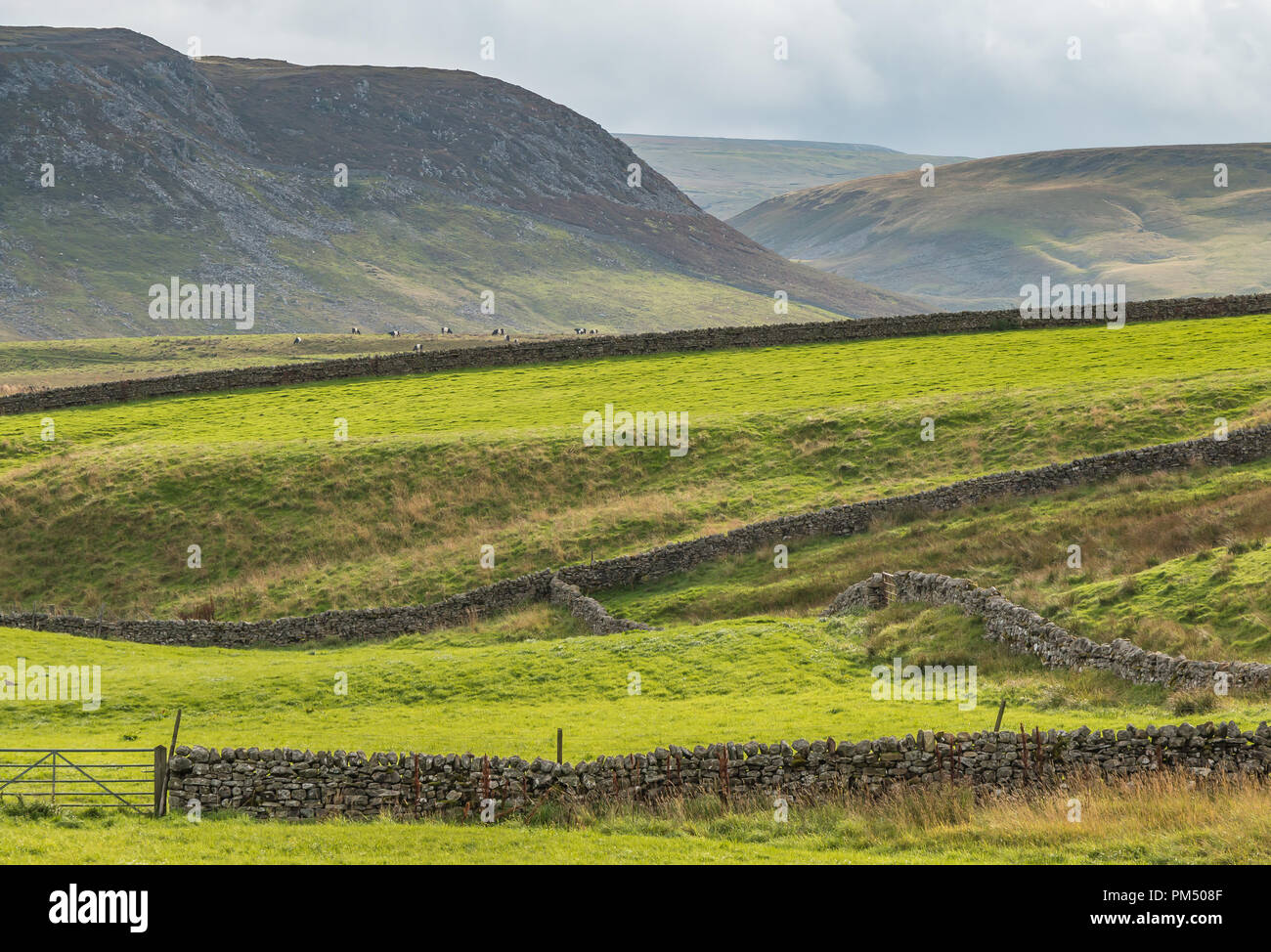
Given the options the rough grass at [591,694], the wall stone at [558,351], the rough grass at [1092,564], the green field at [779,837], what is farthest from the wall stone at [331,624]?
the wall stone at [558,351]

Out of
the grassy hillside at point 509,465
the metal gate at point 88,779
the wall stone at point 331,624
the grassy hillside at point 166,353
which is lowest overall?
the metal gate at point 88,779

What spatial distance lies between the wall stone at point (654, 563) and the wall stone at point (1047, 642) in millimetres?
7633

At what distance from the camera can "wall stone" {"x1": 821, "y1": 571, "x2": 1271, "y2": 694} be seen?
72.2ft

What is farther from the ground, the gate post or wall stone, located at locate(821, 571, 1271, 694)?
wall stone, located at locate(821, 571, 1271, 694)

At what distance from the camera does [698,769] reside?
19000 mm

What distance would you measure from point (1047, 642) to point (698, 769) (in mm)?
10482

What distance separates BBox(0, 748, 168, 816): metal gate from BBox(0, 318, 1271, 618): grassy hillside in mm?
18514

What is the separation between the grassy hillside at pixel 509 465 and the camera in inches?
1770

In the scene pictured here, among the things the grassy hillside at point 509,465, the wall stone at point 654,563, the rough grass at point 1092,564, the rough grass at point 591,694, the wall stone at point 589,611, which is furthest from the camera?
the grassy hillside at point 509,465

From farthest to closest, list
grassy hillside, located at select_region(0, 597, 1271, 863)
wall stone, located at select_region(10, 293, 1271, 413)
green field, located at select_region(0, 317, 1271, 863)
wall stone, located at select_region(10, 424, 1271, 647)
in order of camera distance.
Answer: wall stone, located at select_region(10, 293, 1271, 413) < wall stone, located at select_region(10, 424, 1271, 647) < green field, located at select_region(0, 317, 1271, 863) < grassy hillside, located at select_region(0, 597, 1271, 863)

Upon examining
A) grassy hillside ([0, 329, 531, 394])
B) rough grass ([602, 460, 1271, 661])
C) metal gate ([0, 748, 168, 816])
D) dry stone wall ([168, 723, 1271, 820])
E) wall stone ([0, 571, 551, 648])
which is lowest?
metal gate ([0, 748, 168, 816])

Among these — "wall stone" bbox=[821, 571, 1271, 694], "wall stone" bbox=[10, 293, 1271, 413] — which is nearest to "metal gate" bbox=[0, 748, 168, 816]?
"wall stone" bbox=[821, 571, 1271, 694]

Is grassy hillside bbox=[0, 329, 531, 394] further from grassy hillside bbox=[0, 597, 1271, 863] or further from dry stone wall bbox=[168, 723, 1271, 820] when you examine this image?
dry stone wall bbox=[168, 723, 1271, 820]

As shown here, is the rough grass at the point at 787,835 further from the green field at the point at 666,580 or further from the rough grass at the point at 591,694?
the rough grass at the point at 591,694
